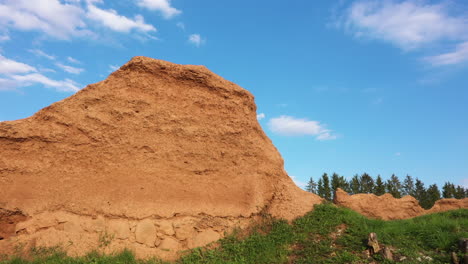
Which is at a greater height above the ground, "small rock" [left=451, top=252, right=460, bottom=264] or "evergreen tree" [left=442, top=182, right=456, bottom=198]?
"evergreen tree" [left=442, top=182, right=456, bottom=198]

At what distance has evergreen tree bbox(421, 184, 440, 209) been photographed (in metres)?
40.7

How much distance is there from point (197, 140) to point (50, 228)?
4.26 m

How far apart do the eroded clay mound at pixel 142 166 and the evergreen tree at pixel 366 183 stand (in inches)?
1598

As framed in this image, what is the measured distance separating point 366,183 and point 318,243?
43076mm

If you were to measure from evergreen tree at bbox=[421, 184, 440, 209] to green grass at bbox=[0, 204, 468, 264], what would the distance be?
119 feet

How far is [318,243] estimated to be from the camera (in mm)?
8430

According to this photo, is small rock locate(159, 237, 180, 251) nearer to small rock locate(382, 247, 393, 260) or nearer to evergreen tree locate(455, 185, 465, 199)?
small rock locate(382, 247, 393, 260)

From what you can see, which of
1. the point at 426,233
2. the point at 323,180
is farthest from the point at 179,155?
the point at 323,180

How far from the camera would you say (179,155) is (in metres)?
8.98

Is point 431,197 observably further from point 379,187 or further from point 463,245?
point 463,245

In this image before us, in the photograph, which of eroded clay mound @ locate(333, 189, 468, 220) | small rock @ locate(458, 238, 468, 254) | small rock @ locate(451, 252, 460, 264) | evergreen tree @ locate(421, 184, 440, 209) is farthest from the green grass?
evergreen tree @ locate(421, 184, 440, 209)

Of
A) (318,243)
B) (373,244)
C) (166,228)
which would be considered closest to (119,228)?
(166,228)

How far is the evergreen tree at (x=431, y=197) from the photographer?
1602 inches

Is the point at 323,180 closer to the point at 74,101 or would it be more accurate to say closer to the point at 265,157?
the point at 265,157
